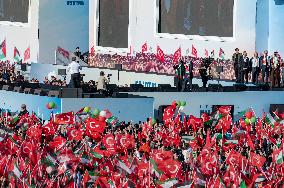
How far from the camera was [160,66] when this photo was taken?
65688mm

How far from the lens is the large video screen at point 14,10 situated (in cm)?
8412

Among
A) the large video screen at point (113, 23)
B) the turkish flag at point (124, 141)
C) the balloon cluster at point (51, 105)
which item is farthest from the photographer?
the large video screen at point (113, 23)

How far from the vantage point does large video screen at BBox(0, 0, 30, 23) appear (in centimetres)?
8412

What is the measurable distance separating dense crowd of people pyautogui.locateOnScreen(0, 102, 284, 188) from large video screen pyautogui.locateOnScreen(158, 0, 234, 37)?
96.9ft

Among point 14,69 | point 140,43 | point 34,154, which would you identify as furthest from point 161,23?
point 34,154

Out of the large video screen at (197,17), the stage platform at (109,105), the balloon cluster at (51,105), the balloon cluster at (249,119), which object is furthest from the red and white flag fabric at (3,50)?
the balloon cluster at (249,119)

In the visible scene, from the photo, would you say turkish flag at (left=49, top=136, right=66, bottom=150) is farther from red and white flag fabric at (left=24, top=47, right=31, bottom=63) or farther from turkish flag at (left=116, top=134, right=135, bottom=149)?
red and white flag fabric at (left=24, top=47, right=31, bottom=63)

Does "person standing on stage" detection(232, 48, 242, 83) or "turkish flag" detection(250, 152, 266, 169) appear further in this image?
"person standing on stage" detection(232, 48, 242, 83)

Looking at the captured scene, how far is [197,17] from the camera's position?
67.8 meters

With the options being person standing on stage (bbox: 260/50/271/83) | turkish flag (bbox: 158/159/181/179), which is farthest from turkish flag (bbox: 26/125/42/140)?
person standing on stage (bbox: 260/50/271/83)

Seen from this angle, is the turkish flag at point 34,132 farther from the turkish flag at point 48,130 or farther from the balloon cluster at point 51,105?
the balloon cluster at point 51,105

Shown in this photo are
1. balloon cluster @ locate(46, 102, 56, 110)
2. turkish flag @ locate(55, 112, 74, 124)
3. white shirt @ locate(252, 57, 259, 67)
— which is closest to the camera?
turkish flag @ locate(55, 112, 74, 124)

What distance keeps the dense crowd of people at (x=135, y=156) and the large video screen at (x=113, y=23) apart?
41479mm

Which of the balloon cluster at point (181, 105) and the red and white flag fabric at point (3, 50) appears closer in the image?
the balloon cluster at point (181, 105)
